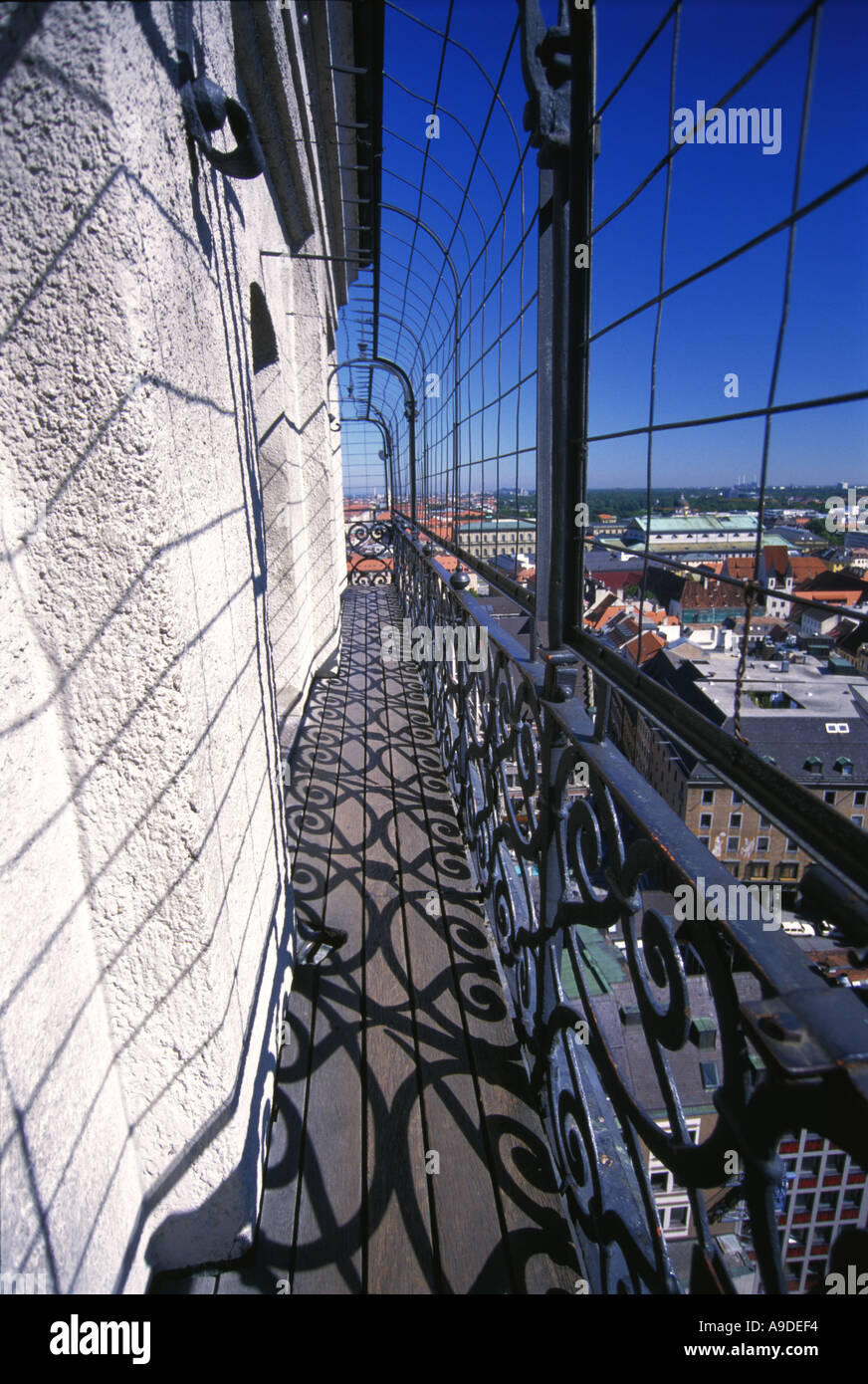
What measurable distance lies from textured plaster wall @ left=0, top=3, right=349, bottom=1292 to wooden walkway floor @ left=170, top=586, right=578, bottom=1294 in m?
0.17

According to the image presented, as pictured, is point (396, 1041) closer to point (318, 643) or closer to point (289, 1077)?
point (289, 1077)

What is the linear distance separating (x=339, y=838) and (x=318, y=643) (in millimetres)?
2499

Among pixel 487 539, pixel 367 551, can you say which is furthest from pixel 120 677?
pixel 367 551

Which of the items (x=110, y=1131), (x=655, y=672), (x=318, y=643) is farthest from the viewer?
(x=318, y=643)

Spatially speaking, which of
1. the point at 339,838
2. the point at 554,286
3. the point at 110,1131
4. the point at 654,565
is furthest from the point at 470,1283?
the point at 554,286

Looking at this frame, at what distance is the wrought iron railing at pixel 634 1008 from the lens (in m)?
0.66

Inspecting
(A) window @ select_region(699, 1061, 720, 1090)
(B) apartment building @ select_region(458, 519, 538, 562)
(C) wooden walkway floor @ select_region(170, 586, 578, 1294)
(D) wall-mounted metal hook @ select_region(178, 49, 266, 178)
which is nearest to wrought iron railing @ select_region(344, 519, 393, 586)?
(B) apartment building @ select_region(458, 519, 538, 562)

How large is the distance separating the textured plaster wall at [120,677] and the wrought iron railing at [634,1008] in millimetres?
712

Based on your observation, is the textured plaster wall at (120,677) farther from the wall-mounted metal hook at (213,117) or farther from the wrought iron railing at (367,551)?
the wrought iron railing at (367,551)

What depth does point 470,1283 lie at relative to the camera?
1419 mm

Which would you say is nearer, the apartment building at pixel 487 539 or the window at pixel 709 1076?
the window at pixel 709 1076

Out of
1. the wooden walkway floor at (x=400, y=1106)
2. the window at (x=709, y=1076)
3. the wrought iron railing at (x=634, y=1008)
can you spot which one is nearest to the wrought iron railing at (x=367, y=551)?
the wooden walkway floor at (x=400, y=1106)

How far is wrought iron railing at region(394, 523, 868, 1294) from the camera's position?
0.66m

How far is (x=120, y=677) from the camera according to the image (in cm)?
105
